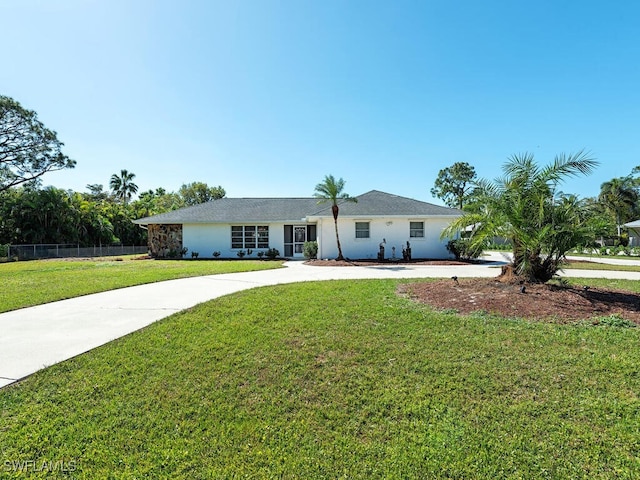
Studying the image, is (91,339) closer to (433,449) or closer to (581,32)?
(433,449)

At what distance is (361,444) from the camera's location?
8.57 feet

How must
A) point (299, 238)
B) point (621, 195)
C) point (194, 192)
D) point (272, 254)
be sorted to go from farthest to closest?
point (194, 192)
point (621, 195)
point (299, 238)
point (272, 254)

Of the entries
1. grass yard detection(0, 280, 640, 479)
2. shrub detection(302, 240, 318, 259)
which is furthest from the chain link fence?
grass yard detection(0, 280, 640, 479)

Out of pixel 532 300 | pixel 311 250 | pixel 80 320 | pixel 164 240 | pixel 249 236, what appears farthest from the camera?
pixel 164 240

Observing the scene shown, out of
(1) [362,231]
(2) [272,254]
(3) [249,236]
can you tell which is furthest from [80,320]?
(3) [249,236]

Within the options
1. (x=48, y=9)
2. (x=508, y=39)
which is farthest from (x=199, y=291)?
(x=508, y=39)

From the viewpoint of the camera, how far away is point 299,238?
21.5m

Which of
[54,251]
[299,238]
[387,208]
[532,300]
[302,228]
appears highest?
[387,208]

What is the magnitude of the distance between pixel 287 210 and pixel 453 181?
1517 inches

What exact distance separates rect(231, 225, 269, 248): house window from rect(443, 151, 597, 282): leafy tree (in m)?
15.5

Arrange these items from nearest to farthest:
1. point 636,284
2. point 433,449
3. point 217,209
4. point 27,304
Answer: point 433,449
point 27,304
point 636,284
point 217,209

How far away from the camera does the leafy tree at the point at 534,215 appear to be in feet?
22.3

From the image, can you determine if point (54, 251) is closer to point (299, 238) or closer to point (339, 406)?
→ point (299, 238)

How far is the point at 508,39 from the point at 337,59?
630 cm
